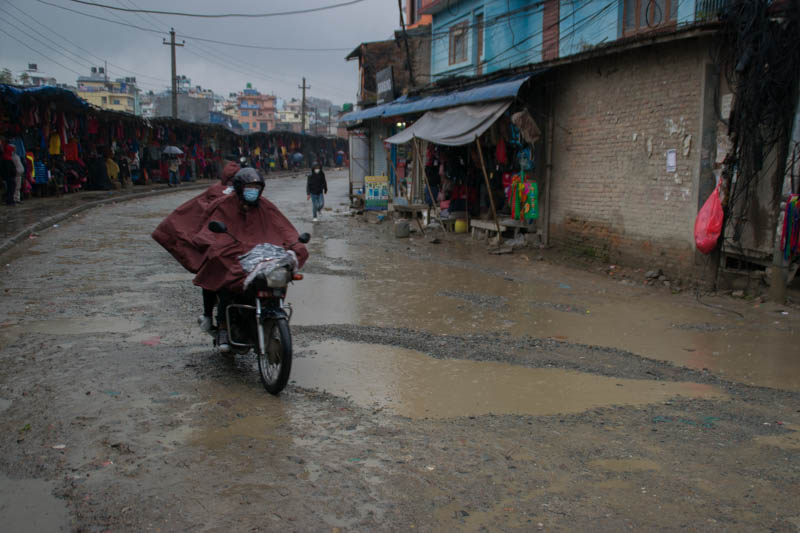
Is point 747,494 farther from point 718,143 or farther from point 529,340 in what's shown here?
point 718,143

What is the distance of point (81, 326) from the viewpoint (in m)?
6.75

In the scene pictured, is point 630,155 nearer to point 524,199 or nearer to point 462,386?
point 524,199

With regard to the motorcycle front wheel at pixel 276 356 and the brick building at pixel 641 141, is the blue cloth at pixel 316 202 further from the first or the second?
the motorcycle front wheel at pixel 276 356

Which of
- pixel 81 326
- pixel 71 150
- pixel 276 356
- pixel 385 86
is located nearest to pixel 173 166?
pixel 71 150

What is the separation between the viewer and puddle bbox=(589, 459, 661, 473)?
11.8 ft

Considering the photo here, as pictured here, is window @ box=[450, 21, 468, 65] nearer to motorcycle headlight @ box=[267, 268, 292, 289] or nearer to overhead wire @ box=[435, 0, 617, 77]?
overhead wire @ box=[435, 0, 617, 77]

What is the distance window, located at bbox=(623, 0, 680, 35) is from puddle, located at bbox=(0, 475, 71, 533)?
12882 mm

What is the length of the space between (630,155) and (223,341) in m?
7.80

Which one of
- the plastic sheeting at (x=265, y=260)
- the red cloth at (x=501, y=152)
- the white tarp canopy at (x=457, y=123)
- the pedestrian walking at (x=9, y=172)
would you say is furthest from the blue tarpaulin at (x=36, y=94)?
the plastic sheeting at (x=265, y=260)

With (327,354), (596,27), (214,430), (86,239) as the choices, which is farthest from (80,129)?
(214,430)

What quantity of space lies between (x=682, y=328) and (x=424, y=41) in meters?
20.9

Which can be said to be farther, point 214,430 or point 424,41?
point 424,41

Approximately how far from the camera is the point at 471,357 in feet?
19.6

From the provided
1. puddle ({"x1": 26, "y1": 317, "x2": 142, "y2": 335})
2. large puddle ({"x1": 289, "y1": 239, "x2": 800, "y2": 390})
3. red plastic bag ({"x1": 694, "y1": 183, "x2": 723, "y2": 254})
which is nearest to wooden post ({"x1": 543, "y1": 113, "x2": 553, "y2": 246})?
large puddle ({"x1": 289, "y1": 239, "x2": 800, "y2": 390})
